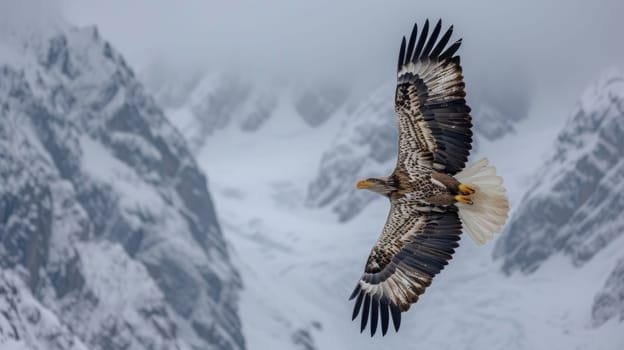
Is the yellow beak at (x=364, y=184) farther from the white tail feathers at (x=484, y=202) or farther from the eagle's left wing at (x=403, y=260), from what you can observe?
the white tail feathers at (x=484, y=202)

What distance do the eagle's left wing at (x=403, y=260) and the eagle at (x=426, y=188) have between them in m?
0.02

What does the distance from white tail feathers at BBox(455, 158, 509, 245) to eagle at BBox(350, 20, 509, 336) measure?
24 mm

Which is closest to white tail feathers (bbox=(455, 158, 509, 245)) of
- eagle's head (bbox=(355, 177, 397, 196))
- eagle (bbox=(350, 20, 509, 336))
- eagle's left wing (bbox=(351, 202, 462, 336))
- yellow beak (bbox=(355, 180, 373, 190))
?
eagle (bbox=(350, 20, 509, 336))

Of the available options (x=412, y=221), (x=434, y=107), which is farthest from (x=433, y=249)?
(x=434, y=107)

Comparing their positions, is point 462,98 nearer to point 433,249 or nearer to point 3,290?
point 433,249

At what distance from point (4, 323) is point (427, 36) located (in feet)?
385

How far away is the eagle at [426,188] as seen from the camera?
1244 inches

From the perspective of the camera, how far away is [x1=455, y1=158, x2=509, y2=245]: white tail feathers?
31266 mm

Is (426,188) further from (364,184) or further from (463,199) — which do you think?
(364,184)

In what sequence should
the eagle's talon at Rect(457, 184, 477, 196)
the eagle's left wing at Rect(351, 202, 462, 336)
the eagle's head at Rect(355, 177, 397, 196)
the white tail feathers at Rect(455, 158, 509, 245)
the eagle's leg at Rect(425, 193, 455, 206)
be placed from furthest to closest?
1. the eagle's head at Rect(355, 177, 397, 196)
2. the eagle's leg at Rect(425, 193, 455, 206)
3. the eagle's left wing at Rect(351, 202, 462, 336)
4. the eagle's talon at Rect(457, 184, 477, 196)
5. the white tail feathers at Rect(455, 158, 509, 245)

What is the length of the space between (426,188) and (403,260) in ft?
6.23

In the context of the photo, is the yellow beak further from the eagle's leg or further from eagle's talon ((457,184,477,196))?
eagle's talon ((457,184,477,196))

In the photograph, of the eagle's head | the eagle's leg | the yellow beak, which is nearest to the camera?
the yellow beak

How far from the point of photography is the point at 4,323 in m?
143
